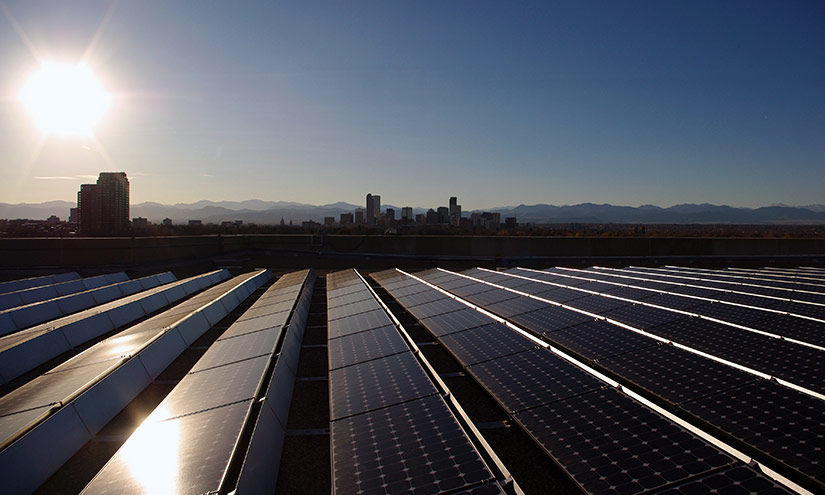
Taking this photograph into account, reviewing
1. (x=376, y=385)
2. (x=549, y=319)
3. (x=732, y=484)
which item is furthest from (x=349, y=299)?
(x=732, y=484)

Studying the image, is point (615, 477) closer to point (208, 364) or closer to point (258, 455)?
point (258, 455)

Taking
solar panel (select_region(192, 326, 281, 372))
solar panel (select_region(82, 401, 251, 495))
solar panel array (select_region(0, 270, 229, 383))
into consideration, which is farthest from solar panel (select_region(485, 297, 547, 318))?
solar panel array (select_region(0, 270, 229, 383))

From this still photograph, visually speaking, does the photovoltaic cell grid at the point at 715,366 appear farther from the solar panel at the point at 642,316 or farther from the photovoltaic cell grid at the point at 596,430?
the photovoltaic cell grid at the point at 596,430

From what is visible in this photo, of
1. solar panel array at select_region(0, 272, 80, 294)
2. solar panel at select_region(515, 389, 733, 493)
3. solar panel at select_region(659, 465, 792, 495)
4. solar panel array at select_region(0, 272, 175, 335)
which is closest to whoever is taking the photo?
solar panel at select_region(659, 465, 792, 495)

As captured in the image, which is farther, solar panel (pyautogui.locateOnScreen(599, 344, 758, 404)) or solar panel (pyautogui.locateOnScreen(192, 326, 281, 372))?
solar panel (pyautogui.locateOnScreen(192, 326, 281, 372))

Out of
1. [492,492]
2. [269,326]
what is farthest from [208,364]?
[492,492]

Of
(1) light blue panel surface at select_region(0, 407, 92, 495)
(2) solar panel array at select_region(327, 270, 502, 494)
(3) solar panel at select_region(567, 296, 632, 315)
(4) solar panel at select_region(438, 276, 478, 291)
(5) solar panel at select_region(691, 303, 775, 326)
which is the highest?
(5) solar panel at select_region(691, 303, 775, 326)

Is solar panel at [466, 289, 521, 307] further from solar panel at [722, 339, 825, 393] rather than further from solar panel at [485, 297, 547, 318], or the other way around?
solar panel at [722, 339, 825, 393]

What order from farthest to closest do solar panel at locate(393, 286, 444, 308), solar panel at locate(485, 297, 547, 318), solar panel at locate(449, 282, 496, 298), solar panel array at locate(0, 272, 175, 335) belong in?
solar panel at locate(449, 282, 496, 298) < solar panel array at locate(0, 272, 175, 335) < solar panel at locate(393, 286, 444, 308) < solar panel at locate(485, 297, 547, 318)

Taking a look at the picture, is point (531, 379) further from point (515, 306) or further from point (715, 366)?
point (515, 306)
